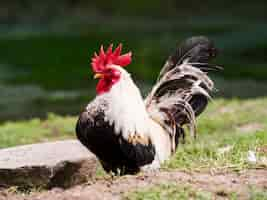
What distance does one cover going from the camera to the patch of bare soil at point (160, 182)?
476 centimetres

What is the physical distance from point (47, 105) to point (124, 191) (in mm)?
8006

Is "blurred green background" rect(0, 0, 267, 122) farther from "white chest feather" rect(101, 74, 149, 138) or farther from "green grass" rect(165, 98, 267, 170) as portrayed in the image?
"white chest feather" rect(101, 74, 149, 138)

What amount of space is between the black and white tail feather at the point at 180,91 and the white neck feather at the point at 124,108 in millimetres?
427

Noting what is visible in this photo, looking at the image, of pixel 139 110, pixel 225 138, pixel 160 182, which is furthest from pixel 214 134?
pixel 160 182

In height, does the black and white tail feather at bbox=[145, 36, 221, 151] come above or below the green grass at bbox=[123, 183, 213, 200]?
above

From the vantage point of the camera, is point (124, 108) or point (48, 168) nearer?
point (48, 168)

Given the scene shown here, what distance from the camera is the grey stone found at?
499cm

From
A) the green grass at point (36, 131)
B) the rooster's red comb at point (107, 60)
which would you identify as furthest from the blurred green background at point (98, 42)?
the rooster's red comb at point (107, 60)

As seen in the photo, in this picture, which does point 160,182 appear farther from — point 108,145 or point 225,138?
point 225,138

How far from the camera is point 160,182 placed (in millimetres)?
4922

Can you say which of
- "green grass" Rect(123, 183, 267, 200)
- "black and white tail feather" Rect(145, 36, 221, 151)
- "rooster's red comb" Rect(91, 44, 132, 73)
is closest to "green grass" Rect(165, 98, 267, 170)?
"black and white tail feather" Rect(145, 36, 221, 151)

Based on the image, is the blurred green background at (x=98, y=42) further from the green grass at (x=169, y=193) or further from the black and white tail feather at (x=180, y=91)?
the green grass at (x=169, y=193)

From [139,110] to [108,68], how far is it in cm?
39

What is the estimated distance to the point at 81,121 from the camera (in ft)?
17.5
